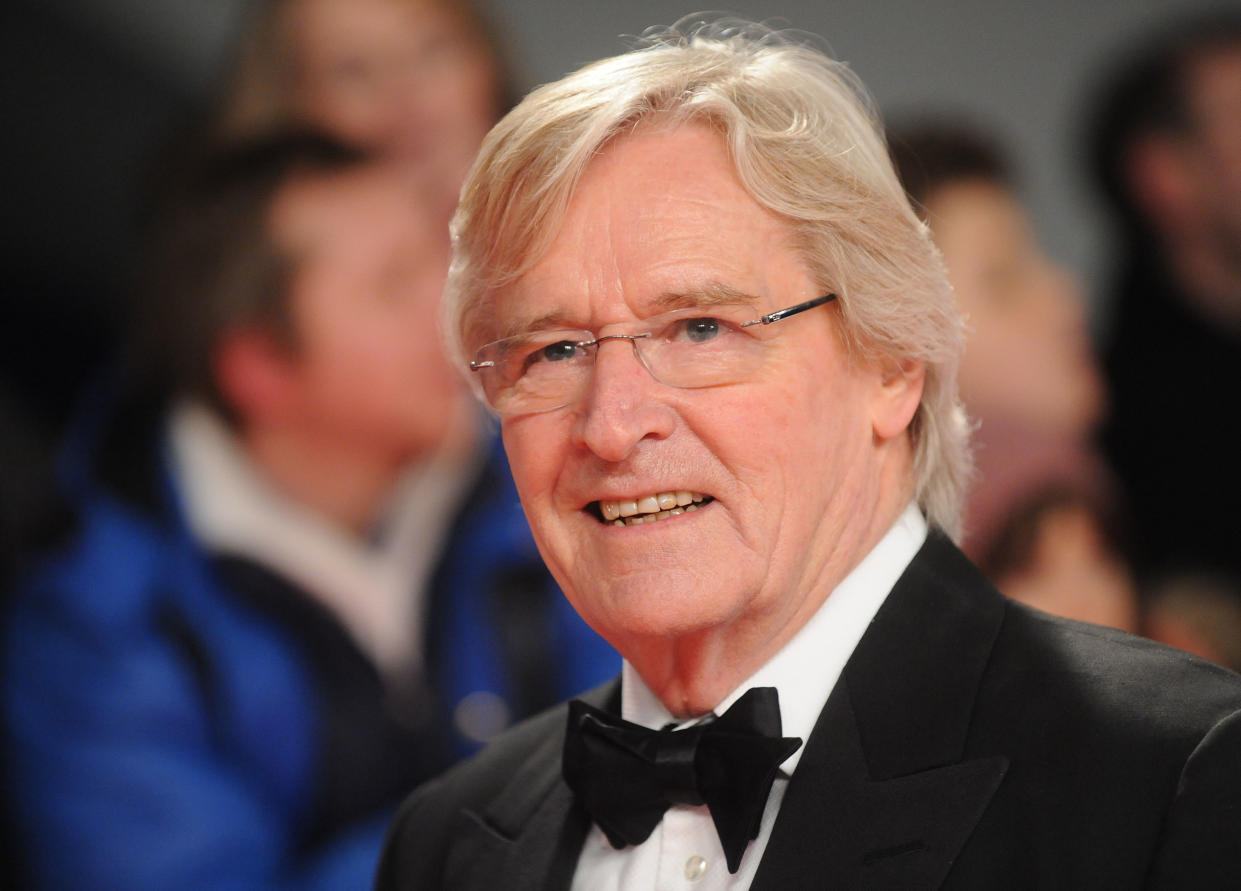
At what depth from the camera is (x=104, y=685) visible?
357 centimetres

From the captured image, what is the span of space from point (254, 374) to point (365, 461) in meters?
0.40

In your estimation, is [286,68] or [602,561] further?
[286,68]

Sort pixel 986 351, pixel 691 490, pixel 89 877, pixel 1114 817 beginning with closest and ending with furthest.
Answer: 1. pixel 1114 817
2. pixel 691 490
3. pixel 89 877
4. pixel 986 351

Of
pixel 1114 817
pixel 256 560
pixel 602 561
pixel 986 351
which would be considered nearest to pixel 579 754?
pixel 602 561

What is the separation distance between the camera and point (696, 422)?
1.73 meters

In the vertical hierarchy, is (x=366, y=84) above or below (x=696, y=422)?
above

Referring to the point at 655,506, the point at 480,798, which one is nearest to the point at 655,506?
the point at 655,506

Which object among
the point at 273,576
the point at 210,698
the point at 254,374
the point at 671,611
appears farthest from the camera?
the point at 254,374

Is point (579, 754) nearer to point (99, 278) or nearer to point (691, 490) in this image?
point (691, 490)

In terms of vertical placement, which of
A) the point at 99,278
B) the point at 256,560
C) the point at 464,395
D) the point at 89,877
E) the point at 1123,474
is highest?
the point at 99,278

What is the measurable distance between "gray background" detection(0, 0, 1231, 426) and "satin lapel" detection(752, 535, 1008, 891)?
2551 mm

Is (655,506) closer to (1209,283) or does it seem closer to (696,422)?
(696,422)

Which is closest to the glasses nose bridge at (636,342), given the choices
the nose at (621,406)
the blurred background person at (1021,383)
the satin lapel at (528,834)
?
the nose at (621,406)

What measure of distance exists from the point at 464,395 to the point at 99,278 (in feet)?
3.61
